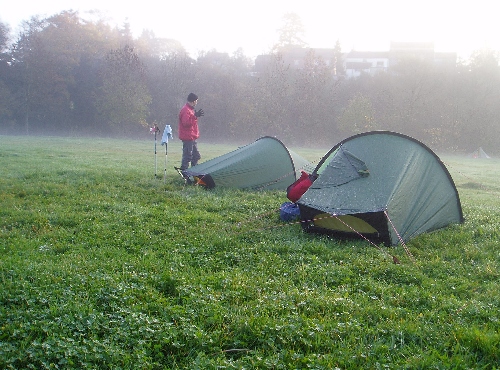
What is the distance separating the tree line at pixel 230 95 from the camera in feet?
99.7

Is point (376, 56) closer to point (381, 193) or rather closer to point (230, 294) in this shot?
point (381, 193)

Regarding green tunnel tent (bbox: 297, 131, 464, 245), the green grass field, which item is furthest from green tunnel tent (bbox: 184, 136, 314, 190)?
green tunnel tent (bbox: 297, 131, 464, 245)

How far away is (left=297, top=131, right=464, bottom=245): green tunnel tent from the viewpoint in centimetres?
558

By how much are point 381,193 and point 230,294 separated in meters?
2.74

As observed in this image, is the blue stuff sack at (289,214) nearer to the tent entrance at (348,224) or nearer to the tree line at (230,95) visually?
the tent entrance at (348,224)

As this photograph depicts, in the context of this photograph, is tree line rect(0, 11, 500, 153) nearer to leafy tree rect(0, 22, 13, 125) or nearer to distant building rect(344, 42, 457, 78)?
leafy tree rect(0, 22, 13, 125)

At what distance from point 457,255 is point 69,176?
7.98 metres

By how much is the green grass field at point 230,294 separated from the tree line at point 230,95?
25120 mm

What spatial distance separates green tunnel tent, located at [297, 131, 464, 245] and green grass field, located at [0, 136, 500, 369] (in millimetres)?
257

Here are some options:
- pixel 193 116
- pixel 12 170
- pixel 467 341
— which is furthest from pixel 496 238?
pixel 12 170

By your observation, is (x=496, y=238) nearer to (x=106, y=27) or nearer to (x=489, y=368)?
(x=489, y=368)

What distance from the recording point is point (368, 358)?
119 inches

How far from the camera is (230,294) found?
3900 mm

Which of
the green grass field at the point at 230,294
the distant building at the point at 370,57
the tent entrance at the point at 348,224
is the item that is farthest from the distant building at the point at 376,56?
the green grass field at the point at 230,294
